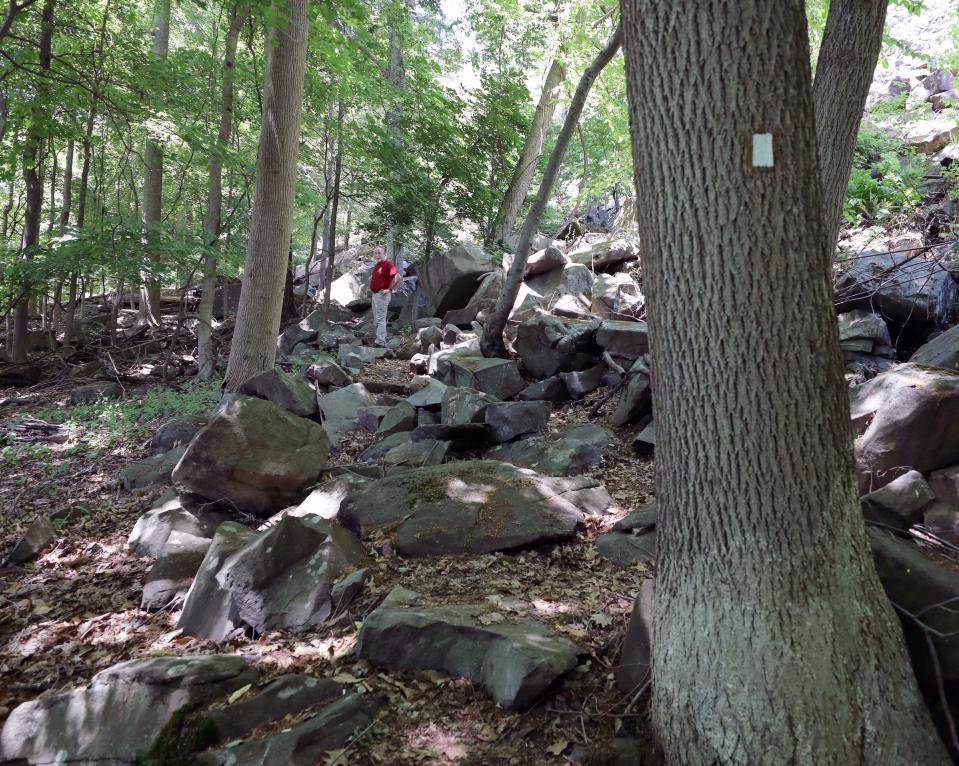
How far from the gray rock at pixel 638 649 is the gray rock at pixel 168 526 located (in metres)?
3.88

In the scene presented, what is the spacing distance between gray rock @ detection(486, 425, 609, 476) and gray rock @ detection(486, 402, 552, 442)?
174 mm

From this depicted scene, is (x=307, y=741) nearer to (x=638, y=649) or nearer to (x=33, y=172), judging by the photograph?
(x=638, y=649)

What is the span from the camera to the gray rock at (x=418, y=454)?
6.51m

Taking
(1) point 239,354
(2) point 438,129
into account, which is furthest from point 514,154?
(1) point 239,354

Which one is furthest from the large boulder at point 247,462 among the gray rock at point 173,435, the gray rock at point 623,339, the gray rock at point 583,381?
the gray rock at point 623,339

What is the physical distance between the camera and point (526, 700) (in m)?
2.85

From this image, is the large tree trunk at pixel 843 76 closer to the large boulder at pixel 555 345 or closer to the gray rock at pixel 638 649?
the gray rock at pixel 638 649

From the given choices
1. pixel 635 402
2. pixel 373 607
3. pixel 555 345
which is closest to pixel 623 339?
pixel 555 345

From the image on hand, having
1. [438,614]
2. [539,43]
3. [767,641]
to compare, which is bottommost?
[438,614]

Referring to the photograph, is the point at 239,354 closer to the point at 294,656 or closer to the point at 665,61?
the point at 294,656

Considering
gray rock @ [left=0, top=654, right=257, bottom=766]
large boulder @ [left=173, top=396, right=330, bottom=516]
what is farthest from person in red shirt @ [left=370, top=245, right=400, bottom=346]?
gray rock @ [left=0, top=654, right=257, bottom=766]

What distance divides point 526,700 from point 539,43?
17.1 meters

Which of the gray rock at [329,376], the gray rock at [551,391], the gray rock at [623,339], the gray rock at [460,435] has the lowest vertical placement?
the gray rock at [460,435]

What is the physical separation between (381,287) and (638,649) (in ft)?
36.4
